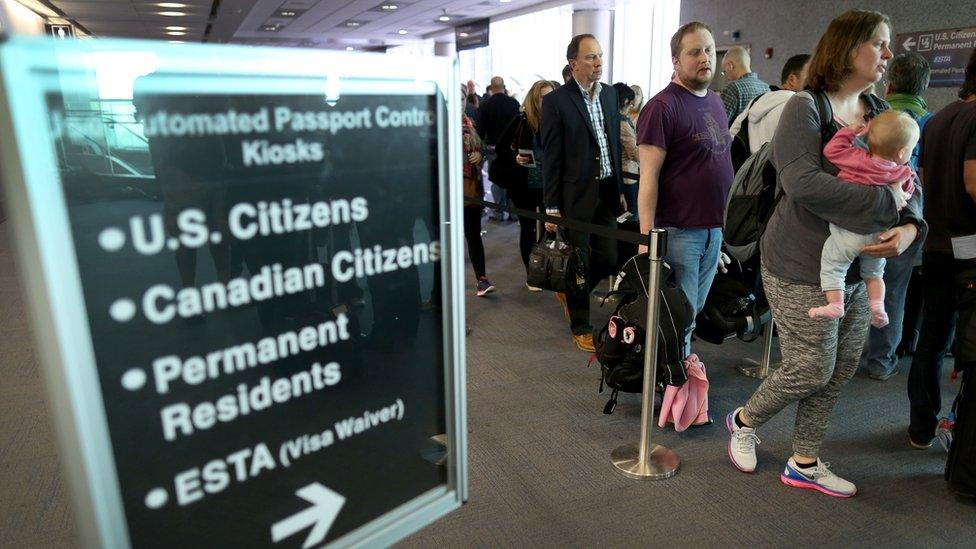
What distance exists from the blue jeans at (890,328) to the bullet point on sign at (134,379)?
3.49m

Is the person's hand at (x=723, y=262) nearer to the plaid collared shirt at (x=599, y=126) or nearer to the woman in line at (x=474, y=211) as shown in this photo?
the plaid collared shirt at (x=599, y=126)

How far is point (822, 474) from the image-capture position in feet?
7.90

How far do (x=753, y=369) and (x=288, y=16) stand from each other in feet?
49.6

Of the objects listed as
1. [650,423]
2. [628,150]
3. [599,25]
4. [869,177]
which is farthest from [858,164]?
[599,25]

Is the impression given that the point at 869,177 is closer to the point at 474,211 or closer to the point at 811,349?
the point at 811,349

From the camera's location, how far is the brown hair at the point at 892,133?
1840mm

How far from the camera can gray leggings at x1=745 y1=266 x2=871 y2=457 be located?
7.06 ft

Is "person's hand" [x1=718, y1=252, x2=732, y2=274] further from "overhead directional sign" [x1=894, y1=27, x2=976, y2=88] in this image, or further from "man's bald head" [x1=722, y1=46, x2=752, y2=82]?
"overhead directional sign" [x1=894, y1=27, x2=976, y2=88]

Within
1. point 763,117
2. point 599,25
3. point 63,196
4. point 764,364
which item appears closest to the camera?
point 63,196

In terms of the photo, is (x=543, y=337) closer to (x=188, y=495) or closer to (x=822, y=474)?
(x=822, y=474)

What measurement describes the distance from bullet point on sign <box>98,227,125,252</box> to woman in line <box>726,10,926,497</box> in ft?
6.14

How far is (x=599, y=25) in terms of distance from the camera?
466 inches

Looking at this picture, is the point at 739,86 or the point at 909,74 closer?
the point at 909,74

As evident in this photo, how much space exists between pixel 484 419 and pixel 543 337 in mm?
1210
